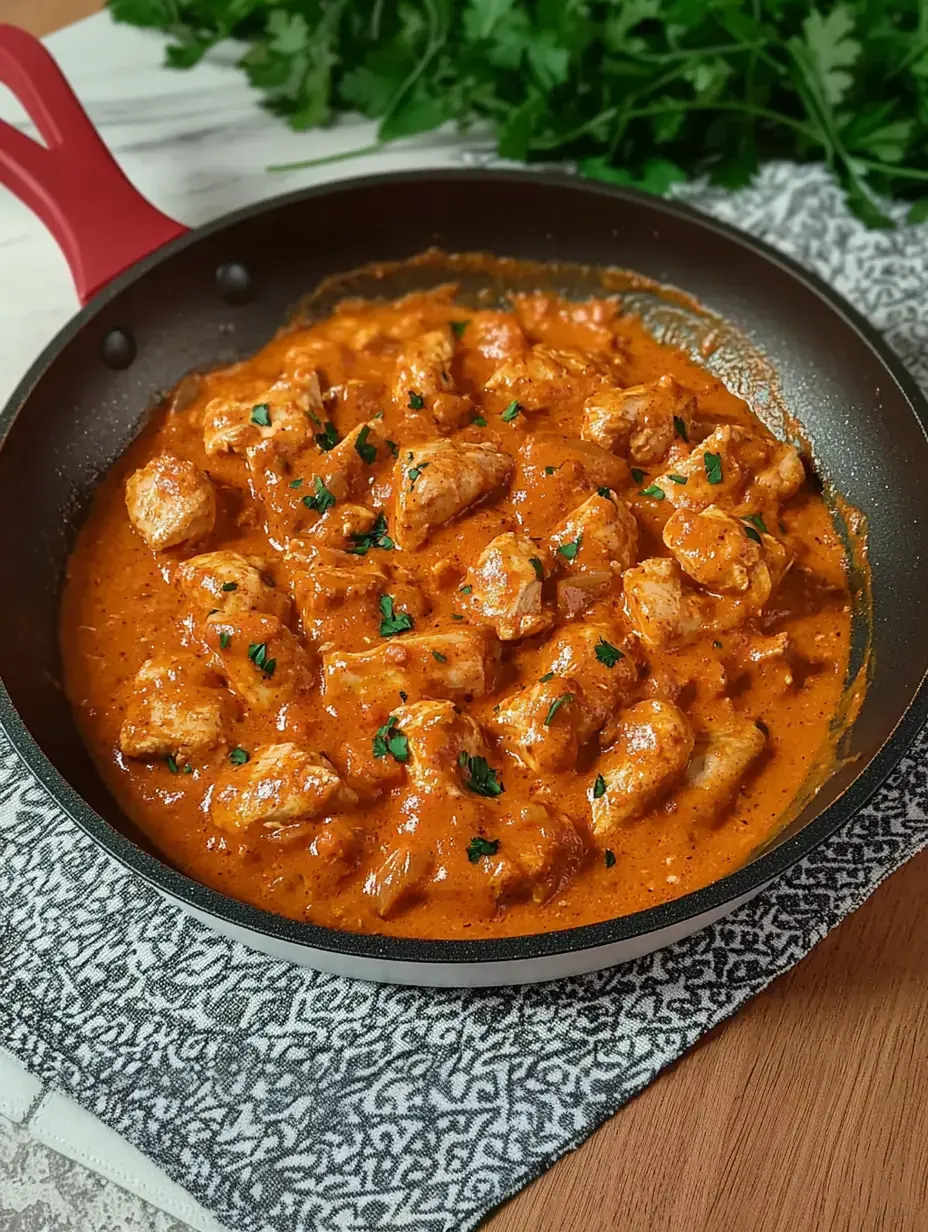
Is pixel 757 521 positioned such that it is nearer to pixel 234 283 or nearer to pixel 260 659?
pixel 260 659

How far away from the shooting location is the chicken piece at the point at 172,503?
2984mm

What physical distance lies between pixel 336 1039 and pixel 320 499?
1279 mm

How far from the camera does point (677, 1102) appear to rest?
2426mm

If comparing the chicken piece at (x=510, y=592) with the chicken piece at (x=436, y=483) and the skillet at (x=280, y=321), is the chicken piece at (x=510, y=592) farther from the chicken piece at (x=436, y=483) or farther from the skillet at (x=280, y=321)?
the skillet at (x=280, y=321)

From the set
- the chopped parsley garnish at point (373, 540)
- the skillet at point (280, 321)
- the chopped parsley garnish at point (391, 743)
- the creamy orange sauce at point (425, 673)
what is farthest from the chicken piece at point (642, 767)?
the chopped parsley garnish at point (373, 540)

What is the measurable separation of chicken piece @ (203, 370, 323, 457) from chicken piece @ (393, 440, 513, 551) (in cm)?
29

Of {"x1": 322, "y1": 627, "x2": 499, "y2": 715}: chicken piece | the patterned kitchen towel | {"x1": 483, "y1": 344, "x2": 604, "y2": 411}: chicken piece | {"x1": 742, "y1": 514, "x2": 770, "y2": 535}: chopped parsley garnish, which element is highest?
{"x1": 483, "y1": 344, "x2": 604, "y2": 411}: chicken piece

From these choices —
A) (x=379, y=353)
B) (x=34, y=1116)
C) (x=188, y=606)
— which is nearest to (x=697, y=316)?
(x=379, y=353)

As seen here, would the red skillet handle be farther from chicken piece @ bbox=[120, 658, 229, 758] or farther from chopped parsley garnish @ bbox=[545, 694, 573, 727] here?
chopped parsley garnish @ bbox=[545, 694, 573, 727]

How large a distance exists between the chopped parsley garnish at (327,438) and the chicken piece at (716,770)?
1210mm

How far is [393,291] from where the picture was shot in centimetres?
369

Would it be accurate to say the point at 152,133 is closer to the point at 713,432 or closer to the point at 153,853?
the point at 713,432

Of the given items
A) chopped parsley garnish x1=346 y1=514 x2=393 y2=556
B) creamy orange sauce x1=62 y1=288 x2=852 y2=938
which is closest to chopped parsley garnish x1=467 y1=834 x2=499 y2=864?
creamy orange sauce x1=62 y1=288 x2=852 y2=938

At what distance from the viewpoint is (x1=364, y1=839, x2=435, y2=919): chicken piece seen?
246 cm
